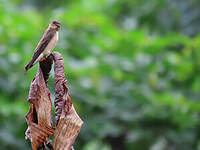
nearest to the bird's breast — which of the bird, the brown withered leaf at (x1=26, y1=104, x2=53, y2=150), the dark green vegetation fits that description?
the bird

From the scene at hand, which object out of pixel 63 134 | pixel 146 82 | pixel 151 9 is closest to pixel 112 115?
pixel 146 82

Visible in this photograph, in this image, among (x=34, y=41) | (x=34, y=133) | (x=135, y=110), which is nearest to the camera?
(x=34, y=133)

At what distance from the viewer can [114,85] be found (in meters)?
3.35

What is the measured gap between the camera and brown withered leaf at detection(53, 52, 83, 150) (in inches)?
36.9

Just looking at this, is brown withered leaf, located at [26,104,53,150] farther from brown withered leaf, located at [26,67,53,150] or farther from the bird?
the bird

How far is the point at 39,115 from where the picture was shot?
94 cm

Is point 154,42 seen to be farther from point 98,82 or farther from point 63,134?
point 63,134

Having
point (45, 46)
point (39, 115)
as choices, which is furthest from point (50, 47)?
point (39, 115)

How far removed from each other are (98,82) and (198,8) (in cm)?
141

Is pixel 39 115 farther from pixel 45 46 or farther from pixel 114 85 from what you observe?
pixel 114 85

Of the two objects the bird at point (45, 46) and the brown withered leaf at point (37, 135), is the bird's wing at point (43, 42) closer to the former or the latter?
the bird at point (45, 46)

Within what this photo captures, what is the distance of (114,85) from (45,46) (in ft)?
7.68

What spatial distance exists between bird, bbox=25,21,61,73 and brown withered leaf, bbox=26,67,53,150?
0.13 feet

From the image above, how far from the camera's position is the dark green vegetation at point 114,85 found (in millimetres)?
2955
